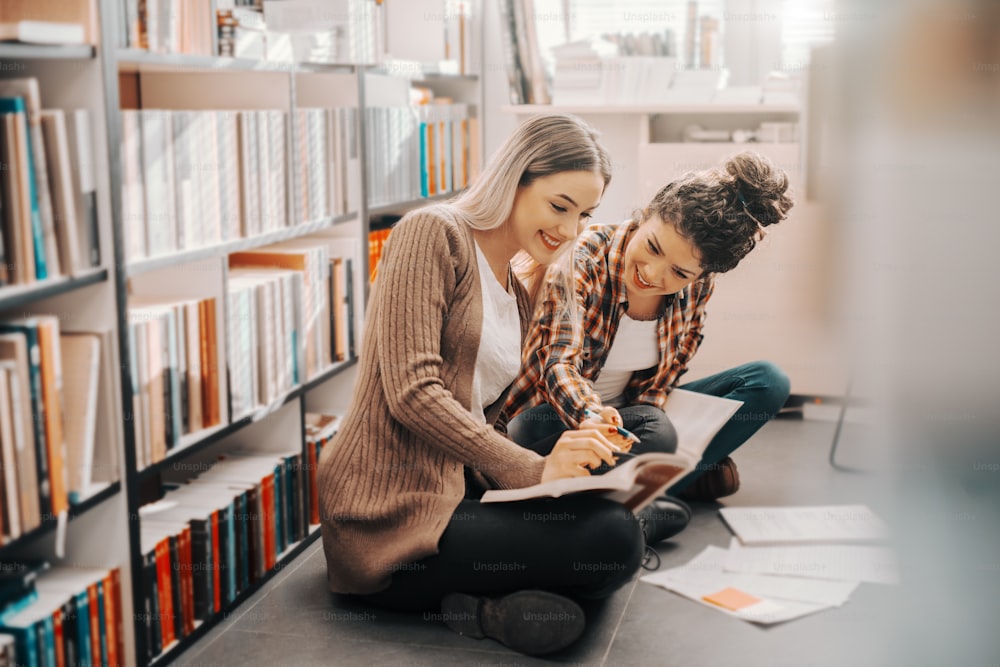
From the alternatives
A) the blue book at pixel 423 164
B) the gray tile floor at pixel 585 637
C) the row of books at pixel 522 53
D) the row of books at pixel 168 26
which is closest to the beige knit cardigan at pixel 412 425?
the gray tile floor at pixel 585 637

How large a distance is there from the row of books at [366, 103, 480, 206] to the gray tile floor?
101cm

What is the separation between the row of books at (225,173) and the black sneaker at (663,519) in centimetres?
94

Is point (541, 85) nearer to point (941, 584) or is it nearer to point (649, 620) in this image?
point (649, 620)

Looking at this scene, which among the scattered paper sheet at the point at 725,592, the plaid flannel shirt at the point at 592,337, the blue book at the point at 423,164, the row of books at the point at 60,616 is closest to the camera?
the row of books at the point at 60,616

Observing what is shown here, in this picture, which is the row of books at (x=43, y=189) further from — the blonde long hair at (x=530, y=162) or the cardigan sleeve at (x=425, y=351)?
the blonde long hair at (x=530, y=162)

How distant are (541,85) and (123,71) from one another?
1579mm

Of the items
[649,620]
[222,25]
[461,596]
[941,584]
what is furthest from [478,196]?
[941,584]

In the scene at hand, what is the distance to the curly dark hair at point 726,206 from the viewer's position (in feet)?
6.01

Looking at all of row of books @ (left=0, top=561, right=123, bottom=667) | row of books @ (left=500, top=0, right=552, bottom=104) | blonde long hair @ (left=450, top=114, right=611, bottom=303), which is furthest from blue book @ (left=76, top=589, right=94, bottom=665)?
row of books @ (left=500, top=0, right=552, bottom=104)

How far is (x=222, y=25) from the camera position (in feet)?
5.89

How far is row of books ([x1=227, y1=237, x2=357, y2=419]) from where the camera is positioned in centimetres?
188

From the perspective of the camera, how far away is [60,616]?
1389 mm

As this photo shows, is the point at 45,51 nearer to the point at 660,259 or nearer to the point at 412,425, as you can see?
the point at 412,425

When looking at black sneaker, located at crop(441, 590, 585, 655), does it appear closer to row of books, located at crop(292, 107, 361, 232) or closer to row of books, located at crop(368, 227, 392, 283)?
row of books, located at crop(292, 107, 361, 232)
